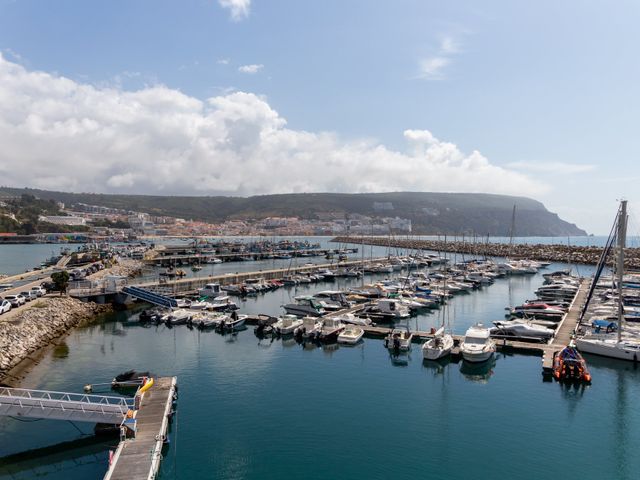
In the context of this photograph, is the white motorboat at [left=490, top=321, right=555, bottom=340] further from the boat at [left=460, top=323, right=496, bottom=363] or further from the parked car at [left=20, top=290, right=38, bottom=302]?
the parked car at [left=20, top=290, right=38, bottom=302]

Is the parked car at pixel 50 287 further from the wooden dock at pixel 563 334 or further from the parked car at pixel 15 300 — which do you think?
the wooden dock at pixel 563 334

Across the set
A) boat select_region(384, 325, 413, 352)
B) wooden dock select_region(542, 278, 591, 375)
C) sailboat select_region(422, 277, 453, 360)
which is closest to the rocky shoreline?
boat select_region(384, 325, 413, 352)

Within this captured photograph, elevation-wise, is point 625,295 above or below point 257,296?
above

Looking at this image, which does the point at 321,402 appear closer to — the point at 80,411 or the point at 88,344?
the point at 80,411

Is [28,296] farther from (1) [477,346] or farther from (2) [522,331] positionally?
(2) [522,331]

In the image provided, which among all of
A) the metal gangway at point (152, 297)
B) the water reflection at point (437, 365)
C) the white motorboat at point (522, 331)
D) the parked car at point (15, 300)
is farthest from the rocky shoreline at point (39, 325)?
the white motorboat at point (522, 331)

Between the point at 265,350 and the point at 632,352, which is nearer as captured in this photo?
the point at 632,352

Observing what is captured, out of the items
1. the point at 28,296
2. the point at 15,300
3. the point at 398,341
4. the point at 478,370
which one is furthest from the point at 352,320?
the point at 28,296

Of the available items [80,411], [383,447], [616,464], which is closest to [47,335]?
[80,411]
